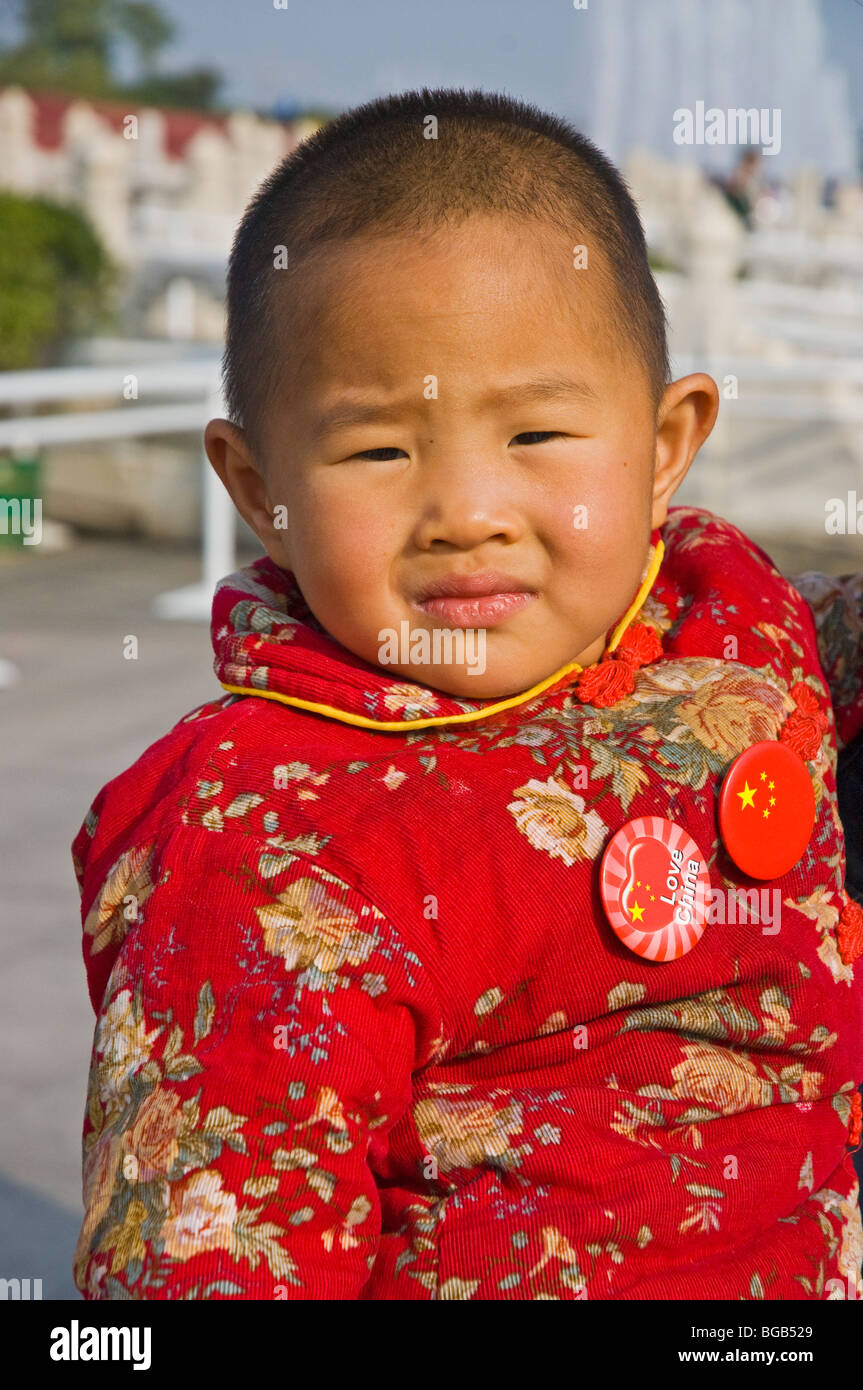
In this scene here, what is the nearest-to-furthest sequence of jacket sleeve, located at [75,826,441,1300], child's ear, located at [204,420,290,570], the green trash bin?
jacket sleeve, located at [75,826,441,1300]
child's ear, located at [204,420,290,570]
the green trash bin

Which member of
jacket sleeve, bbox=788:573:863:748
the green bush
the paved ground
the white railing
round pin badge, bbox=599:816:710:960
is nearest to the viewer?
round pin badge, bbox=599:816:710:960

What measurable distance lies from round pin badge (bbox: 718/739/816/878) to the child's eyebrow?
1.00ft

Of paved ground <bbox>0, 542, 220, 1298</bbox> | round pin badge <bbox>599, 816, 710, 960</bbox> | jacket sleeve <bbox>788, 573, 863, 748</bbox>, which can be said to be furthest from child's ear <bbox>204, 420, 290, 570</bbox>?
paved ground <bbox>0, 542, 220, 1298</bbox>

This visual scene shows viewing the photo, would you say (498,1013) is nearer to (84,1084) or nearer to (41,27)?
(84,1084)

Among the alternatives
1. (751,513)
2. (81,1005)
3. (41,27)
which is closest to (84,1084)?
(81,1005)

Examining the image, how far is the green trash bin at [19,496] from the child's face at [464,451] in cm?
621

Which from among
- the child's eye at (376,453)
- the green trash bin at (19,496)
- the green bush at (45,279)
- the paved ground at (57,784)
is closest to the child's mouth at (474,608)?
the child's eye at (376,453)

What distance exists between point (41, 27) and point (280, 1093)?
21.3m

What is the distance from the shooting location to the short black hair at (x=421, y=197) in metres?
1.18

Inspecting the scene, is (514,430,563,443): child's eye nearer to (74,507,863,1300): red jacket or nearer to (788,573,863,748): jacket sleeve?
(74,507,863,1300): red jacket

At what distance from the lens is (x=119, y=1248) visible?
100cm

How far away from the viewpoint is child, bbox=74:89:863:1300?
1037 mm

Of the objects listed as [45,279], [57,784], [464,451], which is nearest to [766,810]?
[464,451]
